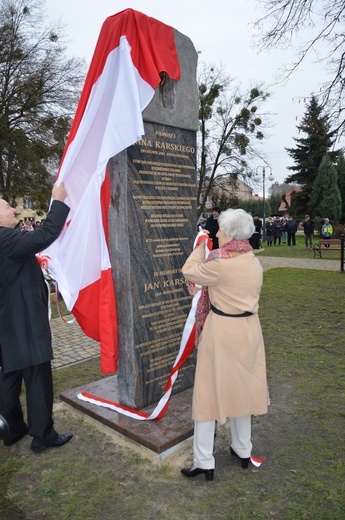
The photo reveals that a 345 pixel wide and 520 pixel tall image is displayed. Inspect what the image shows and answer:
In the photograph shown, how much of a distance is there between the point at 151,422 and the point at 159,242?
163cm

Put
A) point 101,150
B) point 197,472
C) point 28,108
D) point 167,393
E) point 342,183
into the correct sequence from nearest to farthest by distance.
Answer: point 197,472
point 101,150
point 167,393
point 28,108
point 342,183

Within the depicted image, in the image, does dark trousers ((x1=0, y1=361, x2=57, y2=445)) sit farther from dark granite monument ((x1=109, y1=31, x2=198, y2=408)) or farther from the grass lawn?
dark granite monument ((x1=109, y1=31, x2=198, y2=408))

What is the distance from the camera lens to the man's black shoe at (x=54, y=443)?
3404mm

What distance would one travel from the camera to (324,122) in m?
10.3

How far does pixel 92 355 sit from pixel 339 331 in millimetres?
3966

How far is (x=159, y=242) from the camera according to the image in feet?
12.8

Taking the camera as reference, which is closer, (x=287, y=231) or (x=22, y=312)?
(x=22, y=312)

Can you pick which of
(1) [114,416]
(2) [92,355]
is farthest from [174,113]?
(2) [92,355]

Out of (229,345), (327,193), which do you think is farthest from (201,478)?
(327,193)

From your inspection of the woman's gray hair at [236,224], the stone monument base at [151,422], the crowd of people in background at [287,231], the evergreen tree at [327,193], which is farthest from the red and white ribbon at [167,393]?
the evergreen tree at [327,193]

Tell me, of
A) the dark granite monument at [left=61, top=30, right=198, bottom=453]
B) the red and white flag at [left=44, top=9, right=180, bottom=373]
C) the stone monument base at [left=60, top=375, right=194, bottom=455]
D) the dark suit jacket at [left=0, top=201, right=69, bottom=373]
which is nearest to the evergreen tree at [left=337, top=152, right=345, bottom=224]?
the dark granite monument at [left=61, top=30, right=198, bottom=453]

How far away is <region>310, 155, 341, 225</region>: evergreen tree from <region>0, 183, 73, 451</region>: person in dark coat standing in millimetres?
33486

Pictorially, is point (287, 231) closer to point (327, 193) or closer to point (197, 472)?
point (327, 193)

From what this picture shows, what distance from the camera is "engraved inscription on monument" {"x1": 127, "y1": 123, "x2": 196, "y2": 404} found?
3.69 m
